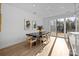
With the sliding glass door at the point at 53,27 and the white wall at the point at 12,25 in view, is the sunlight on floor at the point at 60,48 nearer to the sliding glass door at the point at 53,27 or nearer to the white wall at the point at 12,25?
the sliding glass door at the point at 53,27

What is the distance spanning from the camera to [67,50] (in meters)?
2.20

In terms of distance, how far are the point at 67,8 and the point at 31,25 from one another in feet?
3.04

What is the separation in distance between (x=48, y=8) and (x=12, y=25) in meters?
0.92

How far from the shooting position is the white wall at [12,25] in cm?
221

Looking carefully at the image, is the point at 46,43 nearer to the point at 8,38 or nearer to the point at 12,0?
the point at 8,38

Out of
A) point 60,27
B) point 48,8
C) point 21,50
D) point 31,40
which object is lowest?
point 21,50

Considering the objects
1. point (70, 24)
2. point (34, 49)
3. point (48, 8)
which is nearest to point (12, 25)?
point (34, 49)

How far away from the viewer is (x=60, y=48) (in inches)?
87.5

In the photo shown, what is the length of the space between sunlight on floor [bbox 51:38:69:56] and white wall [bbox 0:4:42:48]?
66cm

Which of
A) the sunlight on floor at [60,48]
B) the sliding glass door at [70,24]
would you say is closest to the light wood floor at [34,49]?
the sunlight on floor at [60,48]

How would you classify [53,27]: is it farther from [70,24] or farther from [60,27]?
[70,24]

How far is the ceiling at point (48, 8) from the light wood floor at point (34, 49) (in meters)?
0.67

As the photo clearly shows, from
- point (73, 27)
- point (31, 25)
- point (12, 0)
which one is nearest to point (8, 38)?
point (31, 25)

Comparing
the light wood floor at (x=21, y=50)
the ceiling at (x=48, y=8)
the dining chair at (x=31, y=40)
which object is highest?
the ceiling at (x=48, y=8)
